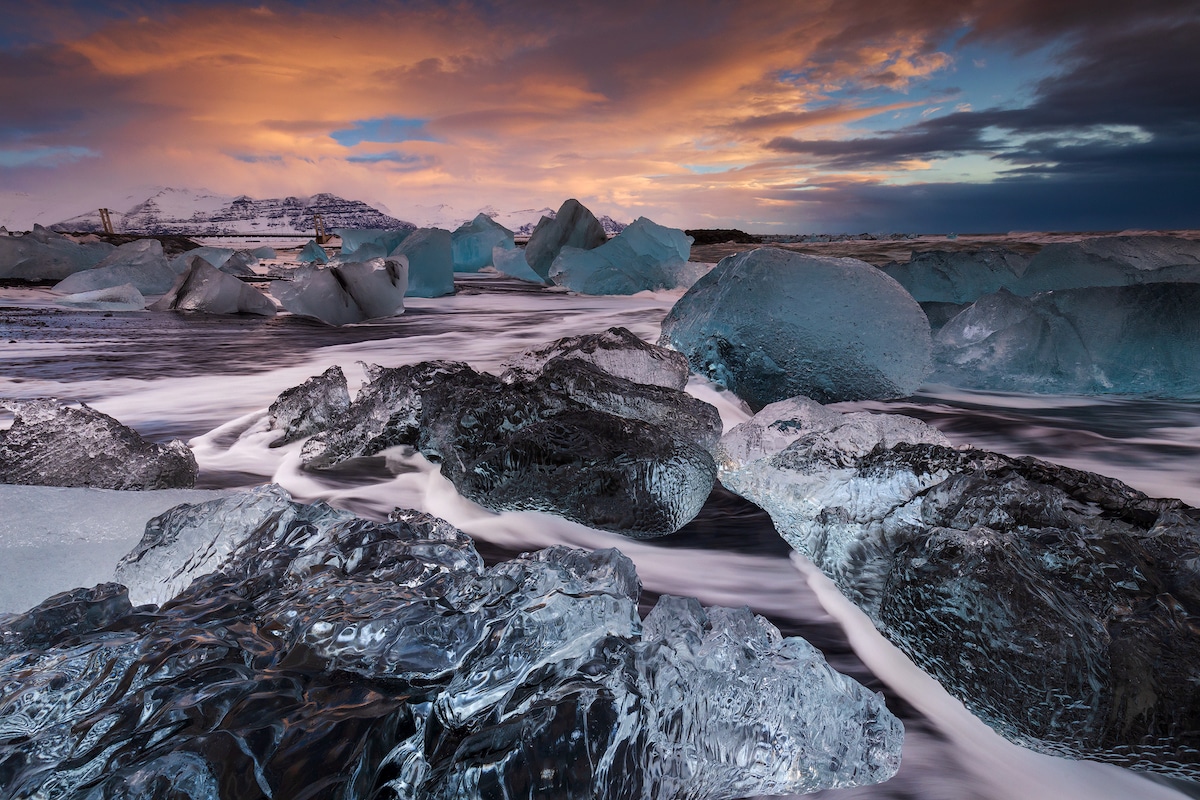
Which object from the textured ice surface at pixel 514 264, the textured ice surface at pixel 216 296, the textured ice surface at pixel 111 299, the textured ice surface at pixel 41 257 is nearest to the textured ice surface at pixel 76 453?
the textured ice surface at pixel 216 296

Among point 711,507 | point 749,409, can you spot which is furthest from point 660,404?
point 749,409

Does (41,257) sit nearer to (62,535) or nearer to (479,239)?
(479,239)

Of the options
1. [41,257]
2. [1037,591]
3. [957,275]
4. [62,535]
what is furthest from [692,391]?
[41,257]

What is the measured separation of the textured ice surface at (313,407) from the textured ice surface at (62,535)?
926 millimetres

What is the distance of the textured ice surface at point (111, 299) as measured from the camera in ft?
21.4

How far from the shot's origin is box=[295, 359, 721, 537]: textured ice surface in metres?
1.49

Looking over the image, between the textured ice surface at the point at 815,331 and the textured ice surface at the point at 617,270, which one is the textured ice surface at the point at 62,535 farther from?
the textured ice surface at the point at 617,270

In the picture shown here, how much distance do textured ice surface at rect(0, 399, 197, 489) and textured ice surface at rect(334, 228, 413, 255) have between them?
7581 millimetres

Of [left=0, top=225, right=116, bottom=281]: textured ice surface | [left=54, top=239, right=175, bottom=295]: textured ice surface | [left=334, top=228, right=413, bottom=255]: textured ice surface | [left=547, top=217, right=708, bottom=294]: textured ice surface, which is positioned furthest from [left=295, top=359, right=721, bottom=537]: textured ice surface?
[left=0, top=225, right=116, bottom=281]: textured ice surface

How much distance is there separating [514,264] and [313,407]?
9.12 m

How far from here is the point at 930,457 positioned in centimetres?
132

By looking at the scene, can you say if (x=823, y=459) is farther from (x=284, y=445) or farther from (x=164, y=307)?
(x=164, y=307)

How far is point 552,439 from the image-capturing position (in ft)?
5.06

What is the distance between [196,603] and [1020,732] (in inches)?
41.6
